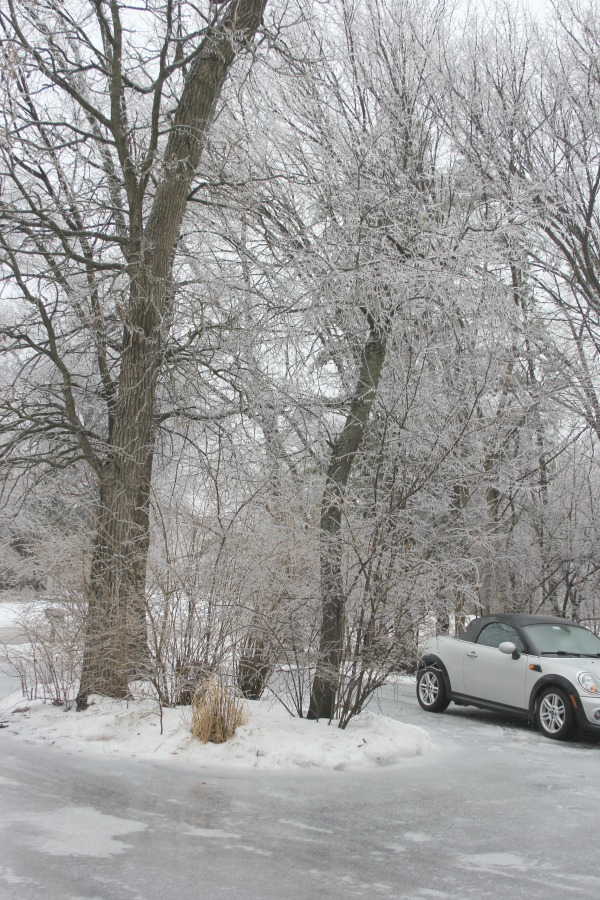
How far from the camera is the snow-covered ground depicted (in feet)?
24.2

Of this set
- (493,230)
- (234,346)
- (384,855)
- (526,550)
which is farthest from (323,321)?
(526,550)

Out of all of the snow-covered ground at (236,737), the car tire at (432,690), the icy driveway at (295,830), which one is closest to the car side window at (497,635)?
the car tire at (432,690)

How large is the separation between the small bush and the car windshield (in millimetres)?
4090

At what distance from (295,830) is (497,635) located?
5784mm

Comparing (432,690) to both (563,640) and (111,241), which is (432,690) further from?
(111,241)

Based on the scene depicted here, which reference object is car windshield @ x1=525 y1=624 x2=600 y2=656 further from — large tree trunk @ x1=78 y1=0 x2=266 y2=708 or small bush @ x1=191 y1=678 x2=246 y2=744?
large tree trunk @ x1=78 y1=0 x2=266 y2=708

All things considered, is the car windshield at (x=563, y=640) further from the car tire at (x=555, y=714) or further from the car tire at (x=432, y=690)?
the car tire at (x=432, y=690)

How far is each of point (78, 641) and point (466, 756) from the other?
4.27 meters

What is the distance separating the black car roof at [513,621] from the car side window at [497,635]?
0.21ft

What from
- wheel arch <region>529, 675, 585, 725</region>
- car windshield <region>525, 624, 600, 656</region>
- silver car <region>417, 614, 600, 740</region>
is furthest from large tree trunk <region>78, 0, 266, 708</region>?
car windshield <region>525, 624, 600, 656</region>

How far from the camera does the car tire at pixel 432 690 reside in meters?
11.0

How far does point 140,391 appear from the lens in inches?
395

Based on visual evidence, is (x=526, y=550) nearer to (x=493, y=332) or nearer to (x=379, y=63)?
(x=493, y=332)

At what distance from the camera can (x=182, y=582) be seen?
800cm
